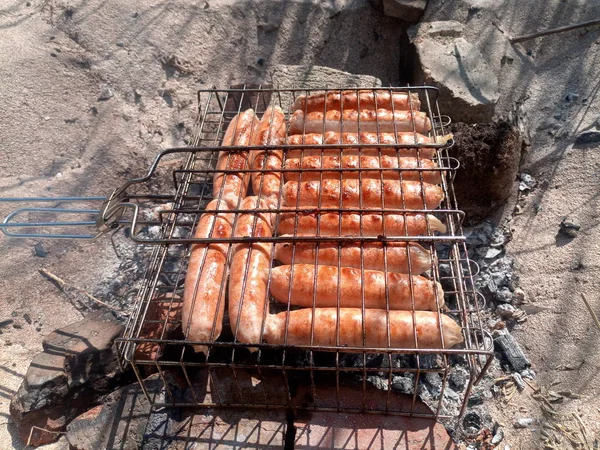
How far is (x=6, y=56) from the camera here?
570 cm

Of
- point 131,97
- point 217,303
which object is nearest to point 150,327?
point 217,303

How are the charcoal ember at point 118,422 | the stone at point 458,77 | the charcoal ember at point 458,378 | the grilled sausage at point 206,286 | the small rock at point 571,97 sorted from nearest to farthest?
the grilled sausage at point 206,286
the charcoal ember at point 118,422
the charcoal ember at point 458,378
the stone at point 458,77
the small rock at point 571,97

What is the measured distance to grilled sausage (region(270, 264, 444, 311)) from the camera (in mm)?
3125

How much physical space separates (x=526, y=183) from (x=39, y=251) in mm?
5969

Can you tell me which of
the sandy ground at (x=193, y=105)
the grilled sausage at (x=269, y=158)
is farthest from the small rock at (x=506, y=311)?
the grilled sausage at (x=269, y=158)

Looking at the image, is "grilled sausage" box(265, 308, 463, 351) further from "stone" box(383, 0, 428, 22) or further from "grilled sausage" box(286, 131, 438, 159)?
"stone" box(383, 0, 428, 22)

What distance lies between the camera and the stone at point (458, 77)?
18.0ft

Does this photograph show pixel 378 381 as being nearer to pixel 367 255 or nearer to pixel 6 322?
pixel 367 255

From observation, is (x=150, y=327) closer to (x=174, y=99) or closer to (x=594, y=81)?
(x=174, y=99)

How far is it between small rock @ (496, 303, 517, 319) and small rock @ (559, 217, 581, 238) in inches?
44.9

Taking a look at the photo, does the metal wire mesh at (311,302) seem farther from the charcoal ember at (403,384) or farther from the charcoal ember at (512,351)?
the charcoal ember at (512,351)

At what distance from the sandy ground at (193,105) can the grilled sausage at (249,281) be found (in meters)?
2.30

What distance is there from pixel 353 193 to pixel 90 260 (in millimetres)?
3238

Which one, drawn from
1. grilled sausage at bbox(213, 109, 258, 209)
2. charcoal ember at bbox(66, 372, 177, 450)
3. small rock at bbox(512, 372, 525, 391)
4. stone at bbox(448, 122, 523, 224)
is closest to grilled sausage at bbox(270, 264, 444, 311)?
grilled sausage at bbox(213, 109, 258, 209)
